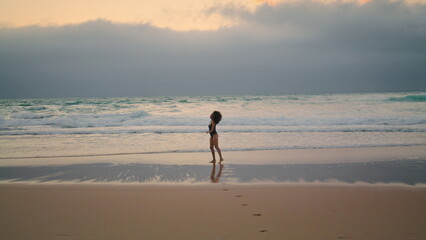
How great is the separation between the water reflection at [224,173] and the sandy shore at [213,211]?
0.71 m

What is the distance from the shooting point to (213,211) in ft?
16.1

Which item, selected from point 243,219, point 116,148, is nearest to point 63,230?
point 243,219

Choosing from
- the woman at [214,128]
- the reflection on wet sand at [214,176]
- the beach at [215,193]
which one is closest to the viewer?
the beach at [215,193]

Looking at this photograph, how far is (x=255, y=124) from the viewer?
2288cm

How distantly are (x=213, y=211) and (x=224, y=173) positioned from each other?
2.97 m

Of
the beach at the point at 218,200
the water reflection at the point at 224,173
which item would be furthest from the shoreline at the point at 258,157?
the water reflection at the point at 224,173

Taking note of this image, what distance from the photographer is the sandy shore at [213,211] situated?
161 inches

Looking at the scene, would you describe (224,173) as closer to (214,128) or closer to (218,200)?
(214,128)

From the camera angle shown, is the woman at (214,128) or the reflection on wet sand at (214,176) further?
the woman at (214,128)

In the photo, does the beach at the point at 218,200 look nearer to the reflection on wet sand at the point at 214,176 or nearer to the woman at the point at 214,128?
Result: the reflection on wet sand at the point at 214,176

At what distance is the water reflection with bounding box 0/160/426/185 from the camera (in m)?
7.20

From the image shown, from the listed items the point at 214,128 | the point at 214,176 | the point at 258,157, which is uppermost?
the point at 214,128

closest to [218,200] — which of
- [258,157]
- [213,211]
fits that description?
[213,211]

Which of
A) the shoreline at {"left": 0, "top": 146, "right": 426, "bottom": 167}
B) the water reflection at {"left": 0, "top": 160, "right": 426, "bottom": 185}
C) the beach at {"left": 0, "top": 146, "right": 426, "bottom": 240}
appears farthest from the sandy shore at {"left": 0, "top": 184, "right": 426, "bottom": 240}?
the shoreline at {"left": 0, "top": 146, "right": 426, "bottom": 167}
